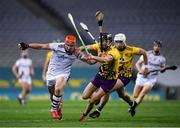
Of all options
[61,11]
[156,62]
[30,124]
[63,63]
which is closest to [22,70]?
[61,11]

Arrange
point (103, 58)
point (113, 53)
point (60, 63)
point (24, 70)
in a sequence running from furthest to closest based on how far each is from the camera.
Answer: point (24, 70) → point (60, 63) → point (113, 53) → point (103, 58)

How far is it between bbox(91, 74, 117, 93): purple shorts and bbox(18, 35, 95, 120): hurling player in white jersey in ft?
2.49

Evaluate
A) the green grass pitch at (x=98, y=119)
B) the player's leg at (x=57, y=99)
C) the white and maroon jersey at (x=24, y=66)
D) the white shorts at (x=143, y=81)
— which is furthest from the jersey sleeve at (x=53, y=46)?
the white and maroon jersey at (x=24, y=66)

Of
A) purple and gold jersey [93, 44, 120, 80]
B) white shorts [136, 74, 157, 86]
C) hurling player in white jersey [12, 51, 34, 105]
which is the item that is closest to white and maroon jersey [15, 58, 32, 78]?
hurling player in white jersey [12, 51, 34, 105]

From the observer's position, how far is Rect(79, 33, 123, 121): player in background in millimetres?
16516

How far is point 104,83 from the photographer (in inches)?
664

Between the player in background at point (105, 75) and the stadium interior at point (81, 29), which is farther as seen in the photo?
the stadium interior at point (81, 29)

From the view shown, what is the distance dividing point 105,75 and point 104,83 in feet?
0.80

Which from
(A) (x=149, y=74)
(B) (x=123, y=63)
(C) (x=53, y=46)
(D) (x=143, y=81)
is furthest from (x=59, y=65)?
(A) (x=149, y=74)

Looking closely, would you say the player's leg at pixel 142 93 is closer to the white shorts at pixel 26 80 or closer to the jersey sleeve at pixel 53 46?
the jersey sleeve at pixel 53 46

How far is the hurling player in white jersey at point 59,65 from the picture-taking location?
17.0m

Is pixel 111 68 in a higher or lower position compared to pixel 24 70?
higher

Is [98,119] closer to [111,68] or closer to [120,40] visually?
[111,68]

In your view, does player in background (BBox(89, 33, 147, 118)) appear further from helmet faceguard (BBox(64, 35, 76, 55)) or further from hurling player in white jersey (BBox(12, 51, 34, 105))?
hurling player in white jersey (BBox(12, 51, 34, 105))
